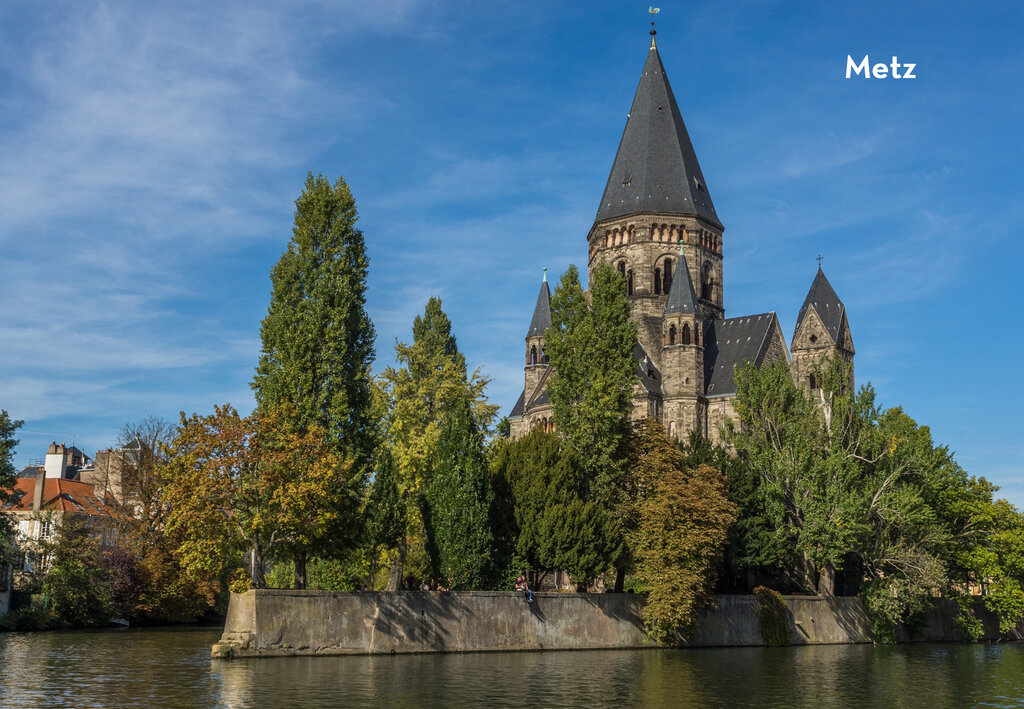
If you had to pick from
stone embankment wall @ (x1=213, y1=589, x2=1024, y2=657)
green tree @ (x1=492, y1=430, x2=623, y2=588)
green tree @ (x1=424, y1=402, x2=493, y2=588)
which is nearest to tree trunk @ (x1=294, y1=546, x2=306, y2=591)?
stone embankment wall @ (x1=213, y1=589, x2=1024, y2=657)

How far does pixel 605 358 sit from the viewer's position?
48156 millimetres

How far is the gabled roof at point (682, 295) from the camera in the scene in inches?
3168

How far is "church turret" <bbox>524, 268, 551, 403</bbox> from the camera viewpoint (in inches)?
3391

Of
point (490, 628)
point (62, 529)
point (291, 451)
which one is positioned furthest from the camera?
point (62, 529)

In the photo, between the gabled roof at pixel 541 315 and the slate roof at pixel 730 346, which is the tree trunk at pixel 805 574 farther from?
the gabled roof at pixel 541 315

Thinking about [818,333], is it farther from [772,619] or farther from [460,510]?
[460,510]

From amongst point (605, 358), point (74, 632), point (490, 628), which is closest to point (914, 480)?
point (605, 358)

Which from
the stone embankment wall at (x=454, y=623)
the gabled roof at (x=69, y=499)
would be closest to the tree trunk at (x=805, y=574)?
the stone embankment wall at (x=454, y=623)

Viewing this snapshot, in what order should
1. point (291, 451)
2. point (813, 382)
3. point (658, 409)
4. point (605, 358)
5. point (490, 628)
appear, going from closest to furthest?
point (291, 451), point (490, 628), point (605, 358), point (658, 409), point (813, 382)

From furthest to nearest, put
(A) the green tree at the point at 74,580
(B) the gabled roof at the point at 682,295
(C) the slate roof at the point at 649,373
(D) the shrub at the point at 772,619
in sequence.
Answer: (B) the gabled roof at the point at 682,295, (C) the slate roof at the point at 649,373, (A) the green tree at the point at 74,580, (D) the shrub at the point at 772,619

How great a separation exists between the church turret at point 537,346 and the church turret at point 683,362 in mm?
10714

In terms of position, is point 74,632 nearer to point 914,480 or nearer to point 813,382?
point 914,480

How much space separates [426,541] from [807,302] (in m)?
55.2

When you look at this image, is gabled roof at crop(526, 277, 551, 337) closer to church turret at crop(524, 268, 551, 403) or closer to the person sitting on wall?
church turret at crop(524, 268, 551, 403)
